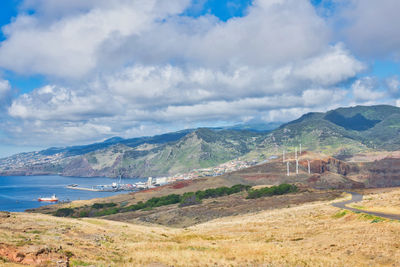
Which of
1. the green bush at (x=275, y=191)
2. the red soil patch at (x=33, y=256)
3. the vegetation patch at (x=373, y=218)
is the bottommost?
the green bush at (x=275, y=191)

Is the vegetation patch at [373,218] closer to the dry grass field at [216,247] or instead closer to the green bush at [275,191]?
the dry grass field at [216,247]

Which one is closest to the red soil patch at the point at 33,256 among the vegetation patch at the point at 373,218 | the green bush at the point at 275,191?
the vegetation patch at the point at 373,218

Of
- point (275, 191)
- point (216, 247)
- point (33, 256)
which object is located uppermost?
point (33, 256)

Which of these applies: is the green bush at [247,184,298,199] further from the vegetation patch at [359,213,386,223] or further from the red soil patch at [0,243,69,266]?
the red soil patch at [0,243,69,266]

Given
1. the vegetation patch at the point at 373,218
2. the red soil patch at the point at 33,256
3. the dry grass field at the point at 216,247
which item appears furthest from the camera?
the vegetation patch at the point at 373,218

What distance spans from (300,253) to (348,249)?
4537 mm

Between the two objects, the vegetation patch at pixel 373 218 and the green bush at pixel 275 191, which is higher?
the vegetation patch at pixel 373 218

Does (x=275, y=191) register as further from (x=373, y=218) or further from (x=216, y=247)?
(x=216, y=247)

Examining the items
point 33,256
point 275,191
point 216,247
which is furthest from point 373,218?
point 275,191

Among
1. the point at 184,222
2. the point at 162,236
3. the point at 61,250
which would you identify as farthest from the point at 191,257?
the point at 184,222

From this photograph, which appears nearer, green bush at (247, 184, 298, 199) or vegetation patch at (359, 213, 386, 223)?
vegetation patch at (359, 213, 386, 223)

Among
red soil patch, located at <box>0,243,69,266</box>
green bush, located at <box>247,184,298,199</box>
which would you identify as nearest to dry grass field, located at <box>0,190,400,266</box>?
red soil patch, located at <box>0,243,69,266</box>

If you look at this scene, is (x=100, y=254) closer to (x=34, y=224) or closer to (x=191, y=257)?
(x=191, y=257)

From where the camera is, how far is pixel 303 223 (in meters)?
52.8
